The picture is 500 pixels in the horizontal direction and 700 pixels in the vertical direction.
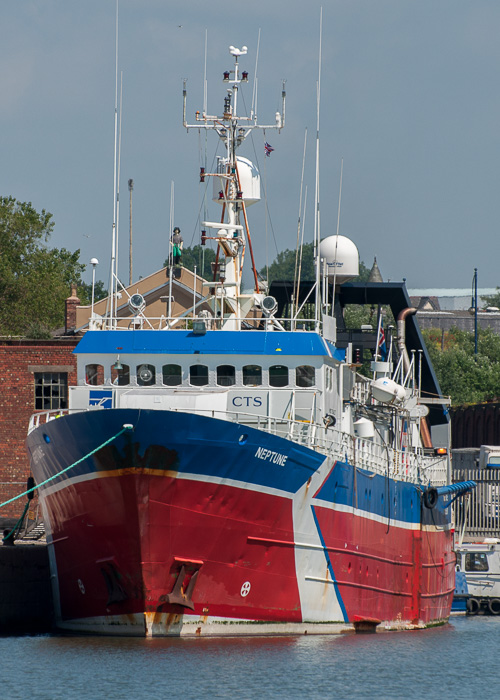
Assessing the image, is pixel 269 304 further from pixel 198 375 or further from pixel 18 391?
pixel 18 391

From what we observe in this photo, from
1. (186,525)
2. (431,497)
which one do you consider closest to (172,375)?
(186,525)

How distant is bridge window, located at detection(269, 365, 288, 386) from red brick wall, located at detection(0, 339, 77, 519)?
20752 millimetres

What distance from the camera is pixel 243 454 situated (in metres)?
26.5

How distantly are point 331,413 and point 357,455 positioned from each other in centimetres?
124

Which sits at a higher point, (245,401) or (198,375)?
(198,375)

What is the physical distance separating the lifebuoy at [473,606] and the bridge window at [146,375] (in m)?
19.4

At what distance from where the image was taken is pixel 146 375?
1196 inches

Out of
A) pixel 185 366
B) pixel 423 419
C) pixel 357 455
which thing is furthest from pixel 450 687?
pixel 423 419

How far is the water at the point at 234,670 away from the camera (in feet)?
76.7

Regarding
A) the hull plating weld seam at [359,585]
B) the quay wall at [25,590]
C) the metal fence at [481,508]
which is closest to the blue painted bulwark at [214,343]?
the hull plating weld seam at [359,585]

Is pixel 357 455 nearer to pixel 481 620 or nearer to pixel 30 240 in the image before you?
pixel 481 620

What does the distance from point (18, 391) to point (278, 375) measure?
21.9m

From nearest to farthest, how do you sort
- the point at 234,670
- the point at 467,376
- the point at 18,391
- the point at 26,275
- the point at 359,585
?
the point at 234,670
the point at 359,585
the point at 18,391
the point at 26,275
the point at 467,376

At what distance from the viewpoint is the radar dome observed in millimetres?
40094
